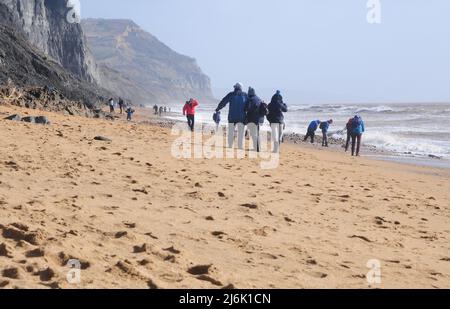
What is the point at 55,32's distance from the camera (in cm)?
6881

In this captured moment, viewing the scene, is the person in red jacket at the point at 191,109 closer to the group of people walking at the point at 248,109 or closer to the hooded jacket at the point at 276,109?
the group of people walking at the point at 248,109

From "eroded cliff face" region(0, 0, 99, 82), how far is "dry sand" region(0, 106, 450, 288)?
5482cm

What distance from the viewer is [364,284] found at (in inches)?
149

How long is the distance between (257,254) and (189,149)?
272 inches

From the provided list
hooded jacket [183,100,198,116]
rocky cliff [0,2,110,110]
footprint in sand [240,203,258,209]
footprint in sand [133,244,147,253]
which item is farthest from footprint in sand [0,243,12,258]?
rocky cliff [0,2,110,110]

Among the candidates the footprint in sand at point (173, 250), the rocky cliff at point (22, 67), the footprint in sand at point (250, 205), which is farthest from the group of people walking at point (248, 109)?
the rocky cliff at point (22, 67)

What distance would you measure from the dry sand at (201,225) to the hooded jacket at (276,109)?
4020 millimetres

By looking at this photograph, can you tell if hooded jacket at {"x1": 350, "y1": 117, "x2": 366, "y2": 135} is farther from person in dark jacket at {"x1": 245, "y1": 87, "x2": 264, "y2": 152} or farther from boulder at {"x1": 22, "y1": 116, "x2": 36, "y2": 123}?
boulder at {"x1": 22, "y1": 116, "x2": 36, "y2": 123}

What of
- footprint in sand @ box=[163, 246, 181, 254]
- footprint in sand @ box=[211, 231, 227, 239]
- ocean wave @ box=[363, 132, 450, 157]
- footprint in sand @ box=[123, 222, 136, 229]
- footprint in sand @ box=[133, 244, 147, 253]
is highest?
footprint in sand @ box=[123, 222, 136, 229]

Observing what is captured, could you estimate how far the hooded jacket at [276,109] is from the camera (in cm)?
1302

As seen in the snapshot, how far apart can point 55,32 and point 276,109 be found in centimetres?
6297

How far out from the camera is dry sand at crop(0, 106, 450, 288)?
12.4 feet

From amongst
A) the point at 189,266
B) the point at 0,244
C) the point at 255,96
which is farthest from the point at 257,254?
the point at 255,96
